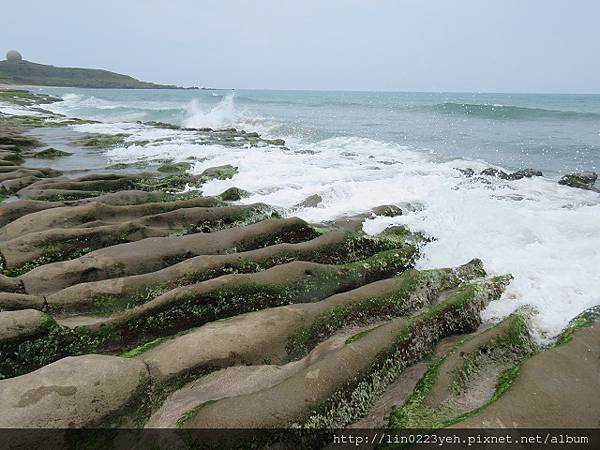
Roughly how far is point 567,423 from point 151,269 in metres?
4.74

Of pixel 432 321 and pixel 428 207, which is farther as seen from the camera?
pixel 428 207

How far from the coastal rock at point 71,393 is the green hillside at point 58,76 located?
124399 millimetres

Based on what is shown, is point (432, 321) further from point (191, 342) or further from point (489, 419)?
point (191, 342)

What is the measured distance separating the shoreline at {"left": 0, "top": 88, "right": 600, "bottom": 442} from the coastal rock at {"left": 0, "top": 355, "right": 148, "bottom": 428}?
1 centimetres

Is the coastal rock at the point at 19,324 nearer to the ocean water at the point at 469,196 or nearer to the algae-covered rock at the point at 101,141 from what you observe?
the ocean water at the point at 469,196

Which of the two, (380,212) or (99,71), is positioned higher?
(99,71)

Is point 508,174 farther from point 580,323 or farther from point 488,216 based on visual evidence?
point 580,323

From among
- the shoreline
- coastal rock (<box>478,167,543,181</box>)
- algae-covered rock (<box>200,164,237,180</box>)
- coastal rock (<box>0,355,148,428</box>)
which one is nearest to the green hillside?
algae-covered rock (<box>200,164,237,180</box>)

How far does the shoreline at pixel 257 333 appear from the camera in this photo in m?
3.23

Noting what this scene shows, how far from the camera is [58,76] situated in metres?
137

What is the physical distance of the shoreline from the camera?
3.23 meters

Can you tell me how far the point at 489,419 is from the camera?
2.99 meters

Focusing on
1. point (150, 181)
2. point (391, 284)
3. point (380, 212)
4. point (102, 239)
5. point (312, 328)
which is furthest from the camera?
point (150, 181)

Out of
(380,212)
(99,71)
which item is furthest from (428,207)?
(99,71)
